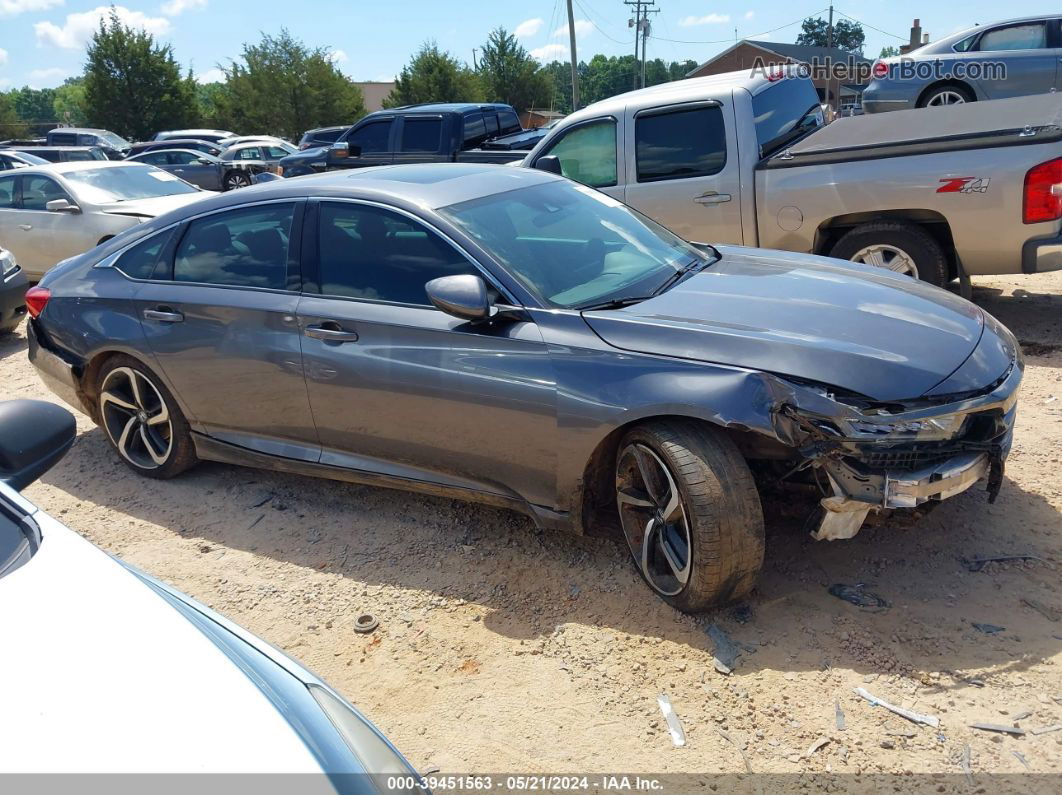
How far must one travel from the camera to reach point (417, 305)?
3.85m

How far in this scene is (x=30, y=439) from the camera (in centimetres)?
246

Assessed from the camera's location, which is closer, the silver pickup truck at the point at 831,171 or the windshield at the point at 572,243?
the windshield at the point at 572,243

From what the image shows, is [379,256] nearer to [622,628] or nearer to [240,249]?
[240,249]

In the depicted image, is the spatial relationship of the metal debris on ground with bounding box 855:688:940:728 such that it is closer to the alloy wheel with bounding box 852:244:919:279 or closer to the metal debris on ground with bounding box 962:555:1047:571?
the metal debris on ground with bounding box 962:555:1047:571

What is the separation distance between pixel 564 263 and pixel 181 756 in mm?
2775

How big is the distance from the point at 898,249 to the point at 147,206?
7772 mm

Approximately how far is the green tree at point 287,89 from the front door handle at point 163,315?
40.6 metres

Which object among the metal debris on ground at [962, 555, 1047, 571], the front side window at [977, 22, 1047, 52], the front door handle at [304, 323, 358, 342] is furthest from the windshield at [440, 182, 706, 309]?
the front side window at [977, 22, 1047, 52]

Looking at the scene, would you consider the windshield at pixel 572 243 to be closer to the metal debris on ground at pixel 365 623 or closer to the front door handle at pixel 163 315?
the metal debris on ground at pixel 365 623

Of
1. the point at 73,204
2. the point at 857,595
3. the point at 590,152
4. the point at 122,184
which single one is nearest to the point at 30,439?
the point at 857,595

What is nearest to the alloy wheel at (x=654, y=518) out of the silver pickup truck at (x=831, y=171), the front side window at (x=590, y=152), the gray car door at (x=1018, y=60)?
the silver pickup truck at (x=831, y=171)

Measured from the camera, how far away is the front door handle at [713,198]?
6.82m

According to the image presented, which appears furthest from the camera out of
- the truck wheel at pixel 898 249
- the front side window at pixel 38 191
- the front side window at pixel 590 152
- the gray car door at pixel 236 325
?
the front side window at pixel 38 191

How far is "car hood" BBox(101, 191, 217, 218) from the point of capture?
9.48 metres
